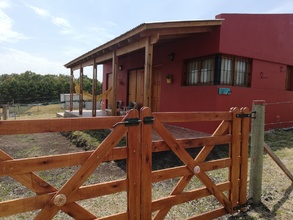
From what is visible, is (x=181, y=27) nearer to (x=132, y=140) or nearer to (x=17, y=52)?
(x=132, y=140)

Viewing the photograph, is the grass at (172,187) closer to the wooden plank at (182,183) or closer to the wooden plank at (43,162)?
the wooden plank at (182,183)

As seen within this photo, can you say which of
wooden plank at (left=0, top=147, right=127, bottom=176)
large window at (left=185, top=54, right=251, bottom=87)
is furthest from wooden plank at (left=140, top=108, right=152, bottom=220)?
large window at (left=185, top=54, right=251, bottom=87)

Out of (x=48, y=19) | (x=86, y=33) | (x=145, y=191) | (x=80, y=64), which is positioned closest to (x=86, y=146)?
(x=145, y=191)

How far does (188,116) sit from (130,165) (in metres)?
0.79

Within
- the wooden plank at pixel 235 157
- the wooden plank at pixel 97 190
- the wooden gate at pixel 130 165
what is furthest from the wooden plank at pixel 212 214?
the wooden plank at pixel 97 190

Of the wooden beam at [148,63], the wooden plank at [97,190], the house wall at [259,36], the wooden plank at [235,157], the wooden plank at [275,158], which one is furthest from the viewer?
the house wall at [259,36]

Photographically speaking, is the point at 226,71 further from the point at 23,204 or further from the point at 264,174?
the point at 23,204

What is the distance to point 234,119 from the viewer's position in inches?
103

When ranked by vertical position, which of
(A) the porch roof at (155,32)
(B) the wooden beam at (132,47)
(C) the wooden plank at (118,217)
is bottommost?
(C) the wooden plank at (118,217)

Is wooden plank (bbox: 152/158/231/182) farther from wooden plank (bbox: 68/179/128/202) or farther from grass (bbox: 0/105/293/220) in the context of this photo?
grass (bbox: 0/105/293/220)

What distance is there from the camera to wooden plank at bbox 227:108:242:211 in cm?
262

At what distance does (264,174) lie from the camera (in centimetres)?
379

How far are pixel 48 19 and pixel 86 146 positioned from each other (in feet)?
22.0

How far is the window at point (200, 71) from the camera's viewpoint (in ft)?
20.7
